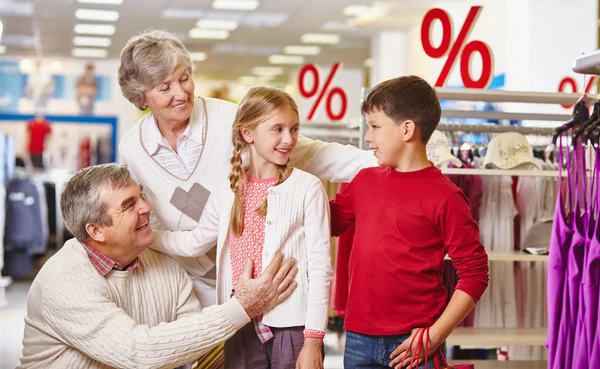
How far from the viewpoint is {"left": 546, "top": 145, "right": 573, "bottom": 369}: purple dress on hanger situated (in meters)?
2.89

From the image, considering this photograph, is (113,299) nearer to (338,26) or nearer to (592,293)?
(592,293)

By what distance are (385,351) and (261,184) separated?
631mm

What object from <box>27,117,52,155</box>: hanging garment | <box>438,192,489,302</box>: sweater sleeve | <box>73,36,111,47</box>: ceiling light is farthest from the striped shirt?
<box>73,36,111,47</box>: ceiling light

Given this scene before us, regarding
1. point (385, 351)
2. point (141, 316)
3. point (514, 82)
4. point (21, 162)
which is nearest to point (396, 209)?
point (385, 351)

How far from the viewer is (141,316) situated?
2393mm

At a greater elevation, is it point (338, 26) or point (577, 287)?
point (338, 26)

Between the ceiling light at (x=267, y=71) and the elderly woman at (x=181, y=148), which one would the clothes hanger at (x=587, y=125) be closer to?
the elderly woman at (x=181, y=148)

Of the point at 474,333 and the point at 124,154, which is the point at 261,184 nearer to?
the point at 124,154

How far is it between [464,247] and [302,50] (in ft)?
46.4

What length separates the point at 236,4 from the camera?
11.5m

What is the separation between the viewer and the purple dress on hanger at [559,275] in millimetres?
2887

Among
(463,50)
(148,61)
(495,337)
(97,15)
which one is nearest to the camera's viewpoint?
(148,61)

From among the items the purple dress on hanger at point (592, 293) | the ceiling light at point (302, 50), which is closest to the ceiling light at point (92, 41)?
the ceiling light at point (302, 50)

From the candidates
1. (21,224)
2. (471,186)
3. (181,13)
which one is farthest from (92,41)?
(471,186)
